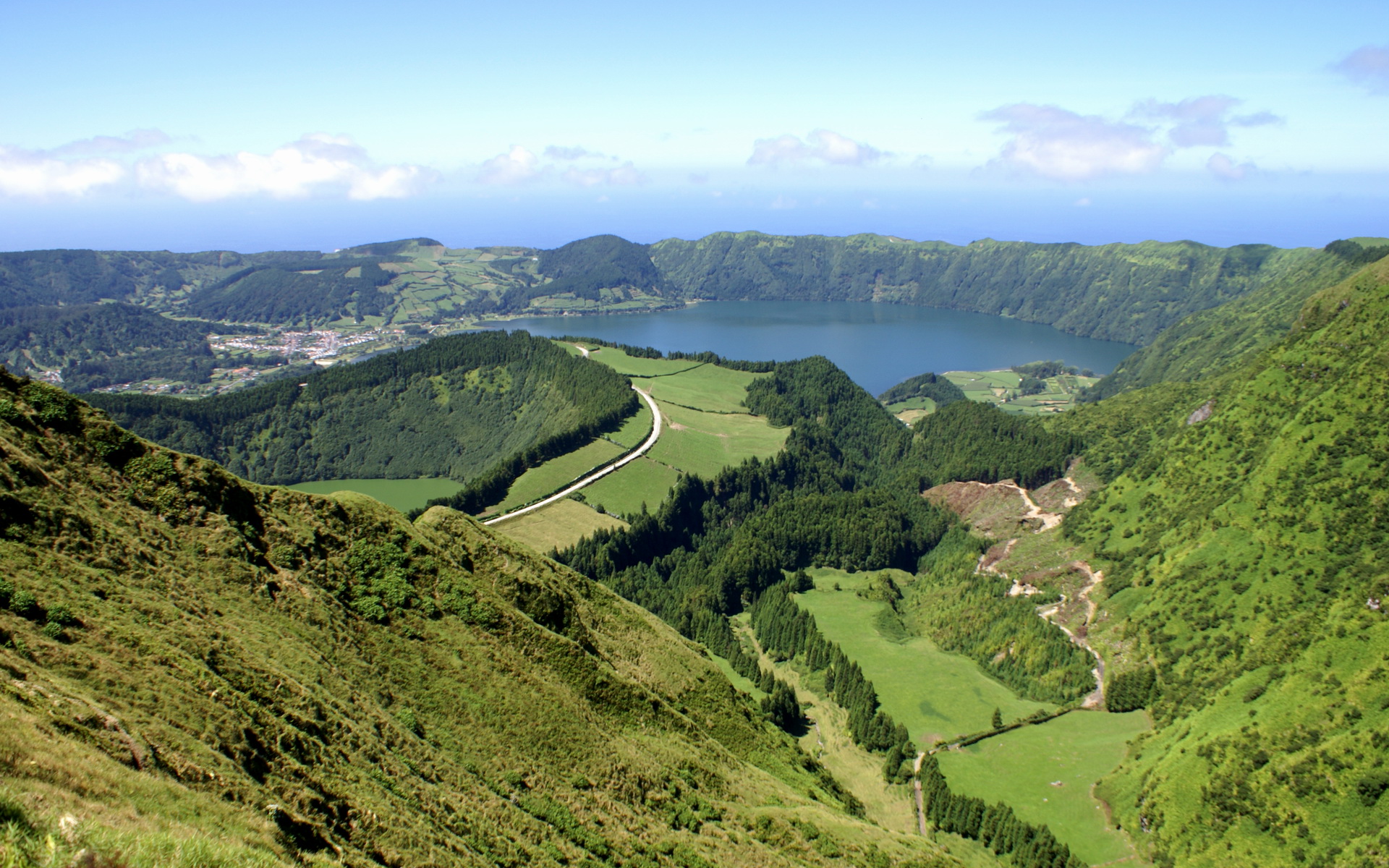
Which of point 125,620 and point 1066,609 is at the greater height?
point 125,620

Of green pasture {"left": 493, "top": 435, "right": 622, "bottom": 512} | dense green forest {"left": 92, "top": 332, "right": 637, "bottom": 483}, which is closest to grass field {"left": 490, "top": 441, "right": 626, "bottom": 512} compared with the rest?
green pasture {"left": 493, "top": 435, "right": 622, "bottom": 512}

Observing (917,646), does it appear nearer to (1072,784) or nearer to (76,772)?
(1072,784)

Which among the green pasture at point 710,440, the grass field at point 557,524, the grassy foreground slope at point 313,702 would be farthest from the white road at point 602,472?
the grassy foreground slope at point 313,702

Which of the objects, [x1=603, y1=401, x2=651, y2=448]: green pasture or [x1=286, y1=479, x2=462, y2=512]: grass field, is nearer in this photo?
[x1=286, y1=479, x2=462, y2=512]: grass field

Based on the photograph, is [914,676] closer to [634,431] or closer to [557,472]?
[557,472]

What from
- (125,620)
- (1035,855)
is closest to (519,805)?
(125,620)

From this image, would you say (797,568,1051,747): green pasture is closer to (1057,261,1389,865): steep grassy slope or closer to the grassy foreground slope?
(1057,261,1389,865): steep grassy slope

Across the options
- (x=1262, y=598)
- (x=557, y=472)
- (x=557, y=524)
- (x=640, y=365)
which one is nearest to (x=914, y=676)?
(x=1262, y=598)
